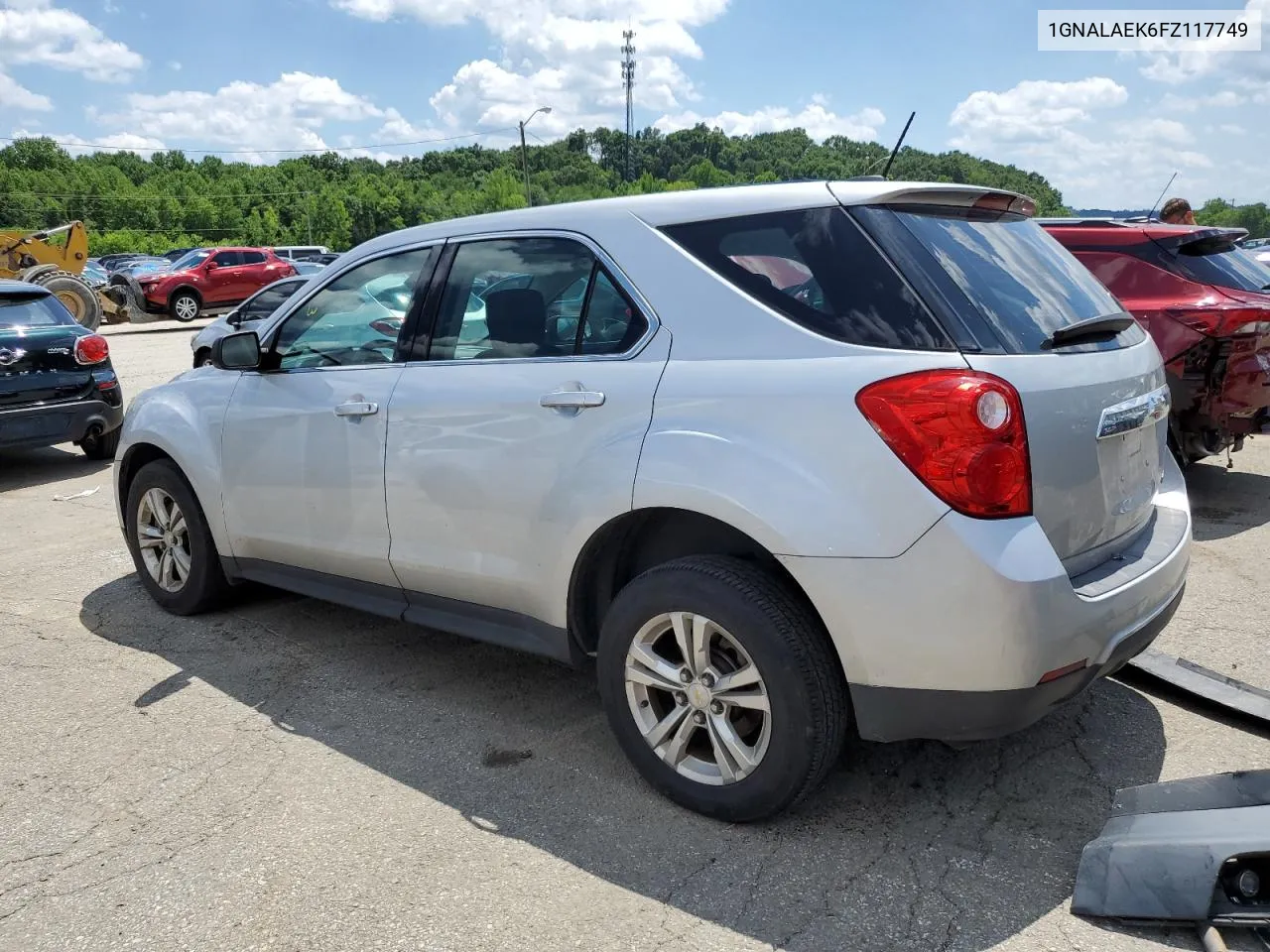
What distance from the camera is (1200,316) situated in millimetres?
5805

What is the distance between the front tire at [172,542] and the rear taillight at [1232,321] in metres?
5.42

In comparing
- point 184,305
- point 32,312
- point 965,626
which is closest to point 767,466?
point 965,626

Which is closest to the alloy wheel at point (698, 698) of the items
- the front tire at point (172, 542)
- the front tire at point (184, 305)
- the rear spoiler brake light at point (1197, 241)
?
the front tire at point (172, 542)

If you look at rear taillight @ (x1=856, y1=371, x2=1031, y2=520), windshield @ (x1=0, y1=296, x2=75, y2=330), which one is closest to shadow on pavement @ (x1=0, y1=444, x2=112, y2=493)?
windshield @ (x1=0, y1=296, x2=75, y2=330)

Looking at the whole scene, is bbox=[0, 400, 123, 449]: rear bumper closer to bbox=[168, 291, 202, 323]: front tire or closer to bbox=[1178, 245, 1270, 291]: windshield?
bbox=[1178, 245, 1270, 291]: windshield

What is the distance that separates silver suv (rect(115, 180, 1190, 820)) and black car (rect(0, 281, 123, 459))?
5.38 meters

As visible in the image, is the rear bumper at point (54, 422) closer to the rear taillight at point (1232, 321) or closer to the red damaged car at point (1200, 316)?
the red damaged car at point (1200, 316)

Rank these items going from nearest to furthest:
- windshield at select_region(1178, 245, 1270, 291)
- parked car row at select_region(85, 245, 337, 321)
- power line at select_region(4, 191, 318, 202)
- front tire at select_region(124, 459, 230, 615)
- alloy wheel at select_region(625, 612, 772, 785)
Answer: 1. alloy wheel at select_region(625, 612, 772, 785)
2. front tire at select_region(124, 459, 230, 615)
3. windshield at select_region(1178, 245, 1270, 291)
4. parked car row at select_region(85, 245, 337, 321)
5. power line at select_region(4, 191, 318, 202)

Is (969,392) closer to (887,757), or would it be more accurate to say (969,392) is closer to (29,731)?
(887,757)

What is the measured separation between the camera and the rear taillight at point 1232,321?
572cm

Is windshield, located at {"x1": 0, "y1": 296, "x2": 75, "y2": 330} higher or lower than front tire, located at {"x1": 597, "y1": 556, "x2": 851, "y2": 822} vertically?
higher

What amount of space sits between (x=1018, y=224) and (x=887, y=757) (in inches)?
69.6

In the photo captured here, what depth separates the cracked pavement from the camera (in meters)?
Answer: 2.52

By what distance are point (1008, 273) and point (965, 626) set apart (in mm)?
1082
